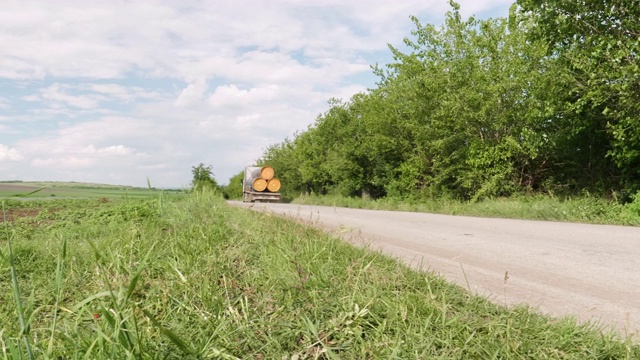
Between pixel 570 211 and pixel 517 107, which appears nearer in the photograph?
pixel 570 211

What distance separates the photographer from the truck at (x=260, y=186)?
35.8m

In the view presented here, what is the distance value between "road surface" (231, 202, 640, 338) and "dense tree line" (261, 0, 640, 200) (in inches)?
238

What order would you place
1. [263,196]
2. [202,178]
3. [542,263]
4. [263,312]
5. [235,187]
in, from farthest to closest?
[235,187] < [263,196] < [202,178] < [542,263] < [263,312]

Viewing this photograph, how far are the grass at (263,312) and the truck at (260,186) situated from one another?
99.5ft

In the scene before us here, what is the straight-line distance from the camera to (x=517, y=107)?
18.6m

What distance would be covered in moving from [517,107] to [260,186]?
21.9 meters

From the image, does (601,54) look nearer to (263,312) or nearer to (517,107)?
(517,107)

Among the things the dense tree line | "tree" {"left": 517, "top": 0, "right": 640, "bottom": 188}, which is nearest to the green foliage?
the dense tree line

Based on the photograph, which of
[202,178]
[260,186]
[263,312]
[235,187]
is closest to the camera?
[263,312]

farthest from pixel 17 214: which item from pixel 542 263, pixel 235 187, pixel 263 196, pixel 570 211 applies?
pixel 235 187

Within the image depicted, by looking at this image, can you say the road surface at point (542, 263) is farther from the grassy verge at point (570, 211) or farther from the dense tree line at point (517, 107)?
the dense tree line at point (517, 107)

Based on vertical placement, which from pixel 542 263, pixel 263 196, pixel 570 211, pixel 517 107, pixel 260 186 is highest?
pixel 517 107

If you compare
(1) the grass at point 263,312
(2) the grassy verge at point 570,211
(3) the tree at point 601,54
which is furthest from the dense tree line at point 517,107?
(1) the grass at point 263,312

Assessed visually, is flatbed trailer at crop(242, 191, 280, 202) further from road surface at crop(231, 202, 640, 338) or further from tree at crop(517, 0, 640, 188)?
road surface at crop(231, 202, 640, 338)
